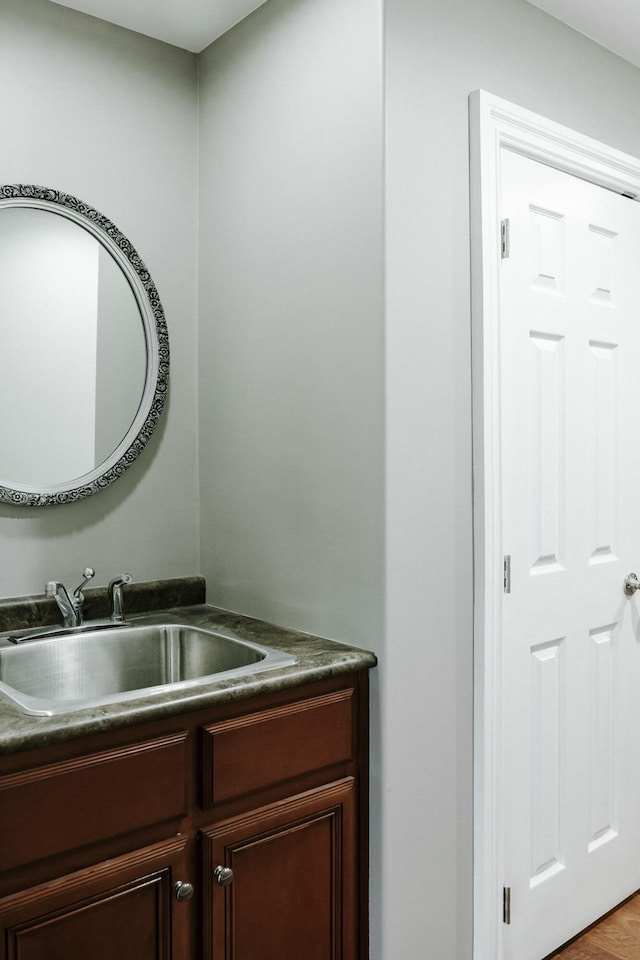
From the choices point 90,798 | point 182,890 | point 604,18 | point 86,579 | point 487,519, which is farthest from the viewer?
point 604,18

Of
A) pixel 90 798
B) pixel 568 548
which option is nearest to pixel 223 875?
pixel 90 798

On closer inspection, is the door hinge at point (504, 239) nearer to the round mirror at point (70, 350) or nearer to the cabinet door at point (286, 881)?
the round mirror at point (70, 350)

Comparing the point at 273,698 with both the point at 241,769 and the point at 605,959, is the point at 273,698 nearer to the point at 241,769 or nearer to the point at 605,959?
the point at 241,769

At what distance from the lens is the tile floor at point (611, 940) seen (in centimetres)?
206

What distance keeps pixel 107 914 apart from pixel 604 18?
2.39 metres

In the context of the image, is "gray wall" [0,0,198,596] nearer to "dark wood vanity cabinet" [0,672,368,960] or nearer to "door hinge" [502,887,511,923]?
"dark wood vanity cabinet" [0,672,368,960]

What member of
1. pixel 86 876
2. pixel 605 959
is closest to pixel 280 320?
pixel 86 876

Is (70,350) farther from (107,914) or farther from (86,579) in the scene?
(107,914)

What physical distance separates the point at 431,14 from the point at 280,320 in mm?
780

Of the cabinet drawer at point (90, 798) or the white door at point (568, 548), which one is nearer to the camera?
the cabinet drawer at point (90, 798)

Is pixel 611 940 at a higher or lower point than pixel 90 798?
lower

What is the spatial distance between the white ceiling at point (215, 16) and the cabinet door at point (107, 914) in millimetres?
2011

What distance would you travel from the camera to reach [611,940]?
6.98 feet

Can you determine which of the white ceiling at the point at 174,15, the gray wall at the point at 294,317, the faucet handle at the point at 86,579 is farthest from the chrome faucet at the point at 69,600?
the white ceiling at the point at 174,15
